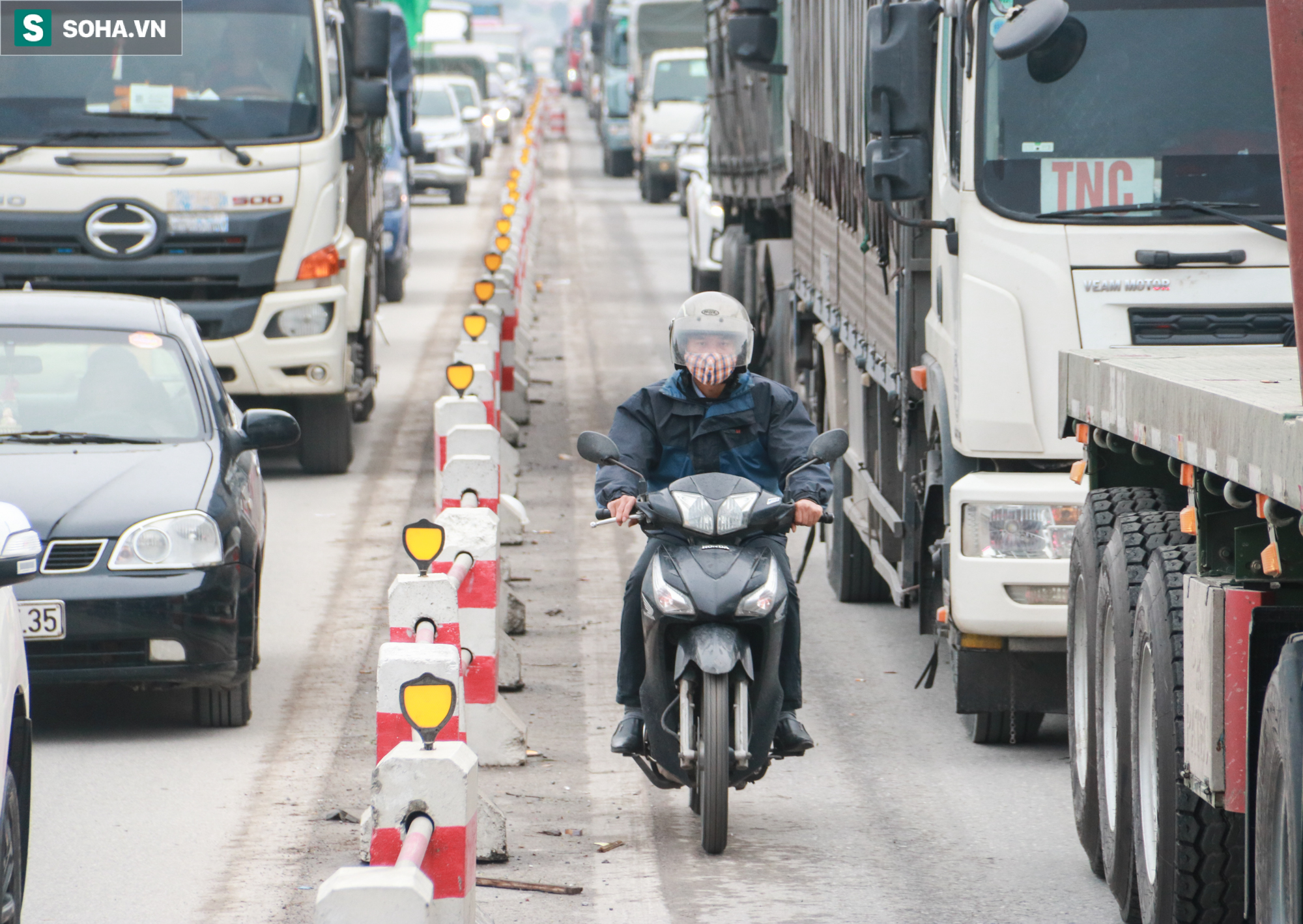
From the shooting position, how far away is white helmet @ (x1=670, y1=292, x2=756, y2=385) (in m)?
6.55

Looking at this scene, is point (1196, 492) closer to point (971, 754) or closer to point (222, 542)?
point (971, 754)

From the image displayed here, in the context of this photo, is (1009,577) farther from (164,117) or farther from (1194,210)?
(164,117)

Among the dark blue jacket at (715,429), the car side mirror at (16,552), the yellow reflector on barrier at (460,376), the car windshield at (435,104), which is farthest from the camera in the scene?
the car windshield at (435,104)

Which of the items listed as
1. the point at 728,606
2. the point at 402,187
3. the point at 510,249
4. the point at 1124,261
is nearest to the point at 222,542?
the point at 728,606

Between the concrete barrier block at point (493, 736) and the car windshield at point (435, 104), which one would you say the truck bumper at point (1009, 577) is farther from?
the car windshield at point (435, 104)

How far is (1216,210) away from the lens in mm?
7148

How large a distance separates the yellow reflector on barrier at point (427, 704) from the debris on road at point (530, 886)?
1758 millimetres

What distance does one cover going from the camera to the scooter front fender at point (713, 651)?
611cm

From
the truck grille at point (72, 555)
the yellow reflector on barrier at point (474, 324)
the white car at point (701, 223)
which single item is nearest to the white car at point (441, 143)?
the white car at point (701, 223)

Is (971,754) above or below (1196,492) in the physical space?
below

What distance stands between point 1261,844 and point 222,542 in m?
4.49

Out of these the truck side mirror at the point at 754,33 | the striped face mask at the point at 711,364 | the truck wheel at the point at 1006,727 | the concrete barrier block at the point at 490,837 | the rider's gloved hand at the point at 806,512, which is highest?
the truck side mirror at the point at 754,33

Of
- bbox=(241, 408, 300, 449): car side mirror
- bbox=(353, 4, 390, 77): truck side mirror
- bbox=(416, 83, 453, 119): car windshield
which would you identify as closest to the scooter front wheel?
bbox=(241, 408, 300, 449): car side mirror

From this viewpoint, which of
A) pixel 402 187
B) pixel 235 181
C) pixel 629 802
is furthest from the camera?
pixel 402 187
